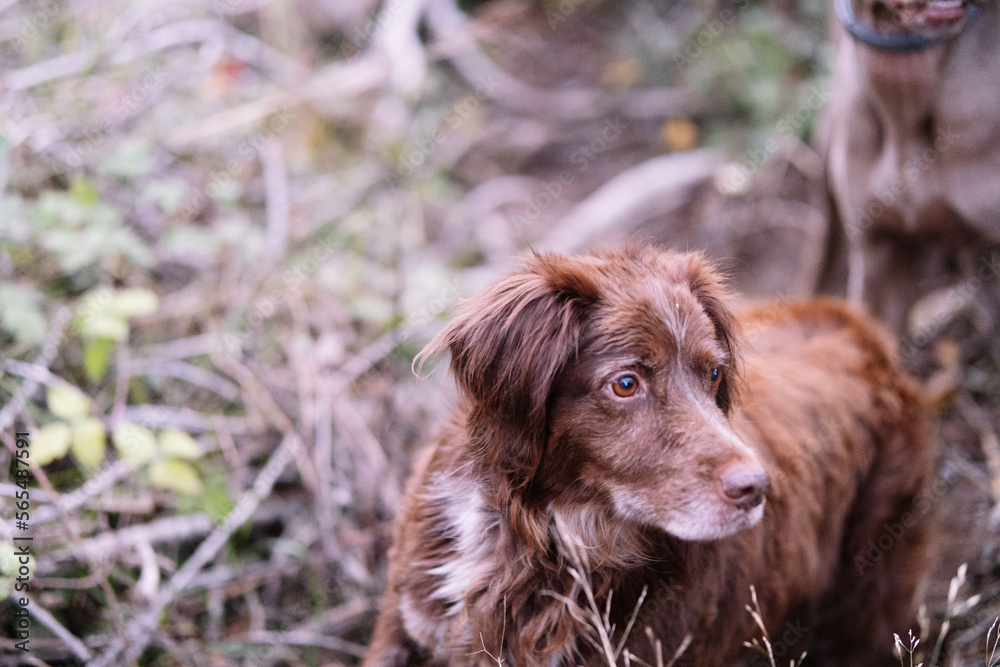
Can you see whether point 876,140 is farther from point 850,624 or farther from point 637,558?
point 637,558

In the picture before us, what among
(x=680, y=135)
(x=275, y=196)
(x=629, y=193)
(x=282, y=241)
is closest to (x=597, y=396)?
(x=282, y=241)

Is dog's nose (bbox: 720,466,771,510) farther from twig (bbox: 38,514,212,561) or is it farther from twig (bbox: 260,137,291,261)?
twig (bbox: 260,137,291,261)

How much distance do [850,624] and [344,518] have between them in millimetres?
2303

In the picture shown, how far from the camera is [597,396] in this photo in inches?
95.7

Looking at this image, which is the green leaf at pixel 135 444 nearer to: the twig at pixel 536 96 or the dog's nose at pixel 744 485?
the dog's nose at pixel 744 485

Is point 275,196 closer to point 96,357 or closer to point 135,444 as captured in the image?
point 96,357

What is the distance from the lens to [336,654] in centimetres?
368

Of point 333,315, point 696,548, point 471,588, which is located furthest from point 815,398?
point 333,315

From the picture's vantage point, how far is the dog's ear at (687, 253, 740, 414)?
105 inches

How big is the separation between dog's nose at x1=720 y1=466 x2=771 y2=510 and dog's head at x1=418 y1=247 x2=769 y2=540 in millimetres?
41

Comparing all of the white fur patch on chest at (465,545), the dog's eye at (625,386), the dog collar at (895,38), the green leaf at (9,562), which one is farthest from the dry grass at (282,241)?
the dog collar at (895,38)

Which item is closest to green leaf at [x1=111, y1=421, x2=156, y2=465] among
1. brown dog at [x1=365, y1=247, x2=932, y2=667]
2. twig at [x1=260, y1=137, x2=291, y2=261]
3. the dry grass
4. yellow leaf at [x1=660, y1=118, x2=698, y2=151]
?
the dry grass

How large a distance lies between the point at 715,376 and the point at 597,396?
0.41 metres

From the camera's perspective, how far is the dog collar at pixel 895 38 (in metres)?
3.65
